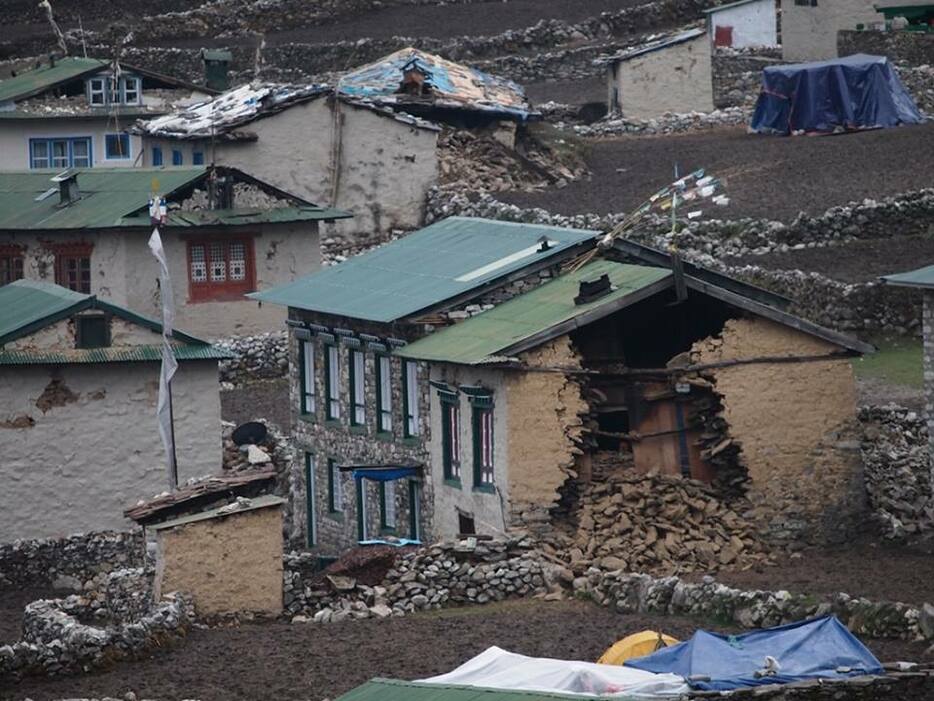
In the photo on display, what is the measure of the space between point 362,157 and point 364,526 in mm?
27392

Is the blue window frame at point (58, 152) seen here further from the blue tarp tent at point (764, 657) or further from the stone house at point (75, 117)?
the blue tarp tent at point (764, 657)

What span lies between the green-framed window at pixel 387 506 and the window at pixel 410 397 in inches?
35.7

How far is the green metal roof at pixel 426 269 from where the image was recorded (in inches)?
1907

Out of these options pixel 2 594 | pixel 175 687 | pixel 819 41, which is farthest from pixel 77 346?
pixel 819 41

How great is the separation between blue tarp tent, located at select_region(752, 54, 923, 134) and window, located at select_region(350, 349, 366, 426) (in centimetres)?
2627

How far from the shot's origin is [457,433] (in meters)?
46.6

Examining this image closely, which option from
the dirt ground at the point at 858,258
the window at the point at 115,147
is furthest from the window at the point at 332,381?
the window at the point at 115,147

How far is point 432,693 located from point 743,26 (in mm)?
66835

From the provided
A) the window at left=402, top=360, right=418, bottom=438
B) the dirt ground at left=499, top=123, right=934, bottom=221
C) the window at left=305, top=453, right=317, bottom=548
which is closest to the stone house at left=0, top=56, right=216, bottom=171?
the dirt ground at left=499, top=123, right=934, bottom=221

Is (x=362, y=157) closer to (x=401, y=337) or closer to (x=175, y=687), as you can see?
(x=401, y=337)

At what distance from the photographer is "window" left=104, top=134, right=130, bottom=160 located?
89.2m

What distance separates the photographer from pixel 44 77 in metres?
91.6

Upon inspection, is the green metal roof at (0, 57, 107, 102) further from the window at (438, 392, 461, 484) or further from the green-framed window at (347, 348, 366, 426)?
the window at (438, 392, 461, 484)

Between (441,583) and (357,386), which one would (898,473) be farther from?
(357,386)
